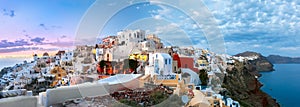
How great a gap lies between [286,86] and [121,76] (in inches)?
545

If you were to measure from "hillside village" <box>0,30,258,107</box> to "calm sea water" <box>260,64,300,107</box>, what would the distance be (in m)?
5.79

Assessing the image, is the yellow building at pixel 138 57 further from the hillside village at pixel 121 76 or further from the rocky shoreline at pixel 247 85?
the rocky shoreline at pixel 247 85

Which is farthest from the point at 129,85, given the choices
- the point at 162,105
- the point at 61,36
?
the point at 61,36

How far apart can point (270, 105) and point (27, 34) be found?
39.8 feet

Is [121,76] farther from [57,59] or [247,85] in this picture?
[247,85]

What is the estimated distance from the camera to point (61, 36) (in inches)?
228

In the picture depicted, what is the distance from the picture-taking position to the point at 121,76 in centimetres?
424

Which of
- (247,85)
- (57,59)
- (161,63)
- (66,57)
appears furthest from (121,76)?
(247,85)

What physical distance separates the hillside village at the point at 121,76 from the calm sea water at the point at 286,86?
5.79 meters

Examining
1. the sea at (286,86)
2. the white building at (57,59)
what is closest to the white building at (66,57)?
the white building at (57,59)

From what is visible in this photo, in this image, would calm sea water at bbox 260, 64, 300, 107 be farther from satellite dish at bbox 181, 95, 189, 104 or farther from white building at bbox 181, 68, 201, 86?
satellite dish at bbox 181, 95, 189, 104

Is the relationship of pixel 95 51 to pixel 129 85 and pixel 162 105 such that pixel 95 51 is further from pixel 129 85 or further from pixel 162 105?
pixel 162 105

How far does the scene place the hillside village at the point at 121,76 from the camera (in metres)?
2.59

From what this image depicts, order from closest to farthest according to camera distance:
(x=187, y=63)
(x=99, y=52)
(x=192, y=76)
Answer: (x=192, y=76) < (x=187, y=63) < (x=99, y=52)
